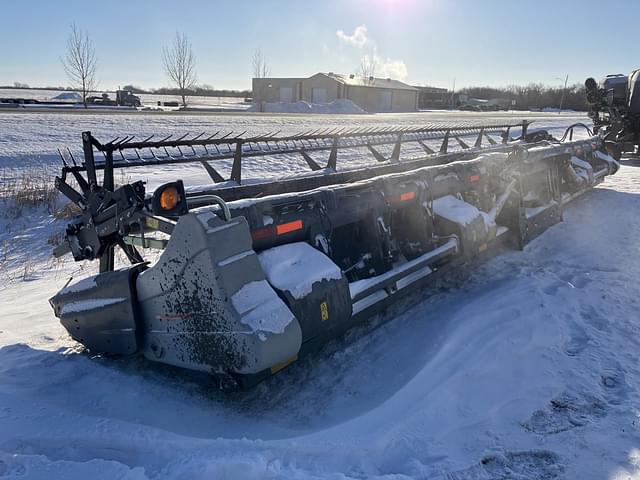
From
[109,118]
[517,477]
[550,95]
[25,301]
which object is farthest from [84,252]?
[550,95]

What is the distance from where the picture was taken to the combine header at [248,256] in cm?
259

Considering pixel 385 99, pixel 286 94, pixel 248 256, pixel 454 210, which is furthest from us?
pixel 385 99

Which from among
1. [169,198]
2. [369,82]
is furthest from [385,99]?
[169,198]

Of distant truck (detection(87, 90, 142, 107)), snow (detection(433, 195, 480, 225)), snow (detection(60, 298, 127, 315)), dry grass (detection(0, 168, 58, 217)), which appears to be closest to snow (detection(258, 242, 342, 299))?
snow (detection(60, 298, 127, 315))

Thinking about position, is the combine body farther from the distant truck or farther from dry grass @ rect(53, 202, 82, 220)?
the distant truck

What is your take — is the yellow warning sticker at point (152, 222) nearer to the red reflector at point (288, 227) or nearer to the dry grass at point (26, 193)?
the red reflector at point (288, 227)

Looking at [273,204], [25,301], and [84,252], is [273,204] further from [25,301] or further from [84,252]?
[25,301]

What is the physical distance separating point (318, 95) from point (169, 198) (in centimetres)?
5184

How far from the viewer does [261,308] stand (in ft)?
8.52

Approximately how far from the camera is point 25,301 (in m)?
4.52

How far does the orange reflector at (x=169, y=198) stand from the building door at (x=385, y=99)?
5248 centimetres

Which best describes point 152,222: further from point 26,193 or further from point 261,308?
point 26,193

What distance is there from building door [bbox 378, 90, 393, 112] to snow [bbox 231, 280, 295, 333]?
5257cm

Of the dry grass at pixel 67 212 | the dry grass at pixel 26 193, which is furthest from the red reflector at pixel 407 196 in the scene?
the dry grass at pixel 26 193
